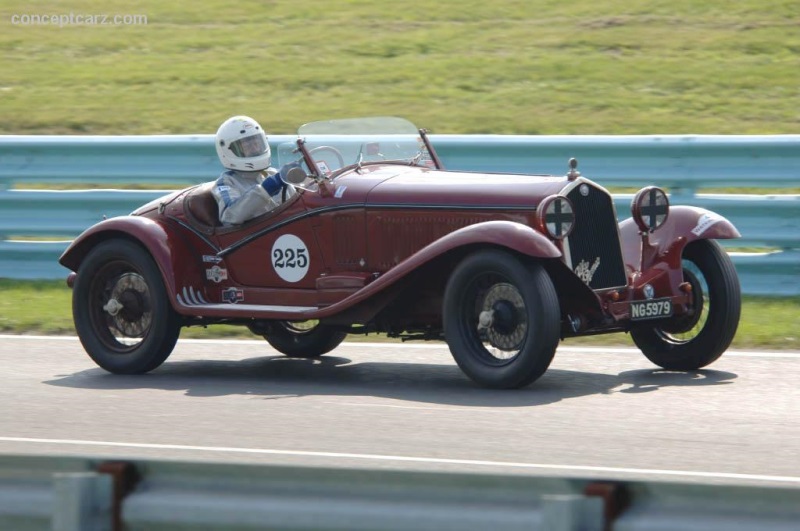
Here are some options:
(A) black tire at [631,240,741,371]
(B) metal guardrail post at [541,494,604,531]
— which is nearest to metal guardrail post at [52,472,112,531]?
(B) metal guardrail post at [541,494,604,531]

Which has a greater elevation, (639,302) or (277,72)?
(277,72)

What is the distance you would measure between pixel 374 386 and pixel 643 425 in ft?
6.26

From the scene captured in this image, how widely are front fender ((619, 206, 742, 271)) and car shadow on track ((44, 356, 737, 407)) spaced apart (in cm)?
69

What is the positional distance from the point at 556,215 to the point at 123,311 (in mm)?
2908

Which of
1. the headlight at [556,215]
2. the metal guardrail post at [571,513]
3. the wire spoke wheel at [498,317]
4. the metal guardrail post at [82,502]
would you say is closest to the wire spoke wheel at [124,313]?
the wire spoke wheel at [498,317]

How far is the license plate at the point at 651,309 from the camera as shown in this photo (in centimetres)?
791

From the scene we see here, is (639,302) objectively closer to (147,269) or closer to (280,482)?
(147,269)

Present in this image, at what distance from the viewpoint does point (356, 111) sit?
15.4m

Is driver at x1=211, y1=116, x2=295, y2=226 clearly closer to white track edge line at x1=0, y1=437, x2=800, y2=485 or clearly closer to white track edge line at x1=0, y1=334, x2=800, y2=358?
white track edge line at x1=0, y1=334, x2=800, y2=358

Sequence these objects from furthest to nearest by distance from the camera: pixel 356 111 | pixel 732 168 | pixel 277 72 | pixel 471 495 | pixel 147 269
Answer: pixel 277 72
pixel 356 111
pixel 732 168
pixel 147 269
pixel 471 495

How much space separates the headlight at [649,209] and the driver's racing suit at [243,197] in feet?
6.90

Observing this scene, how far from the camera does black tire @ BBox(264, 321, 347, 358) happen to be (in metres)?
9.24

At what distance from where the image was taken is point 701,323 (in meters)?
8.52

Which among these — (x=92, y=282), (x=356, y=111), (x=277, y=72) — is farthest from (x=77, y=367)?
(x=277, y=72)
